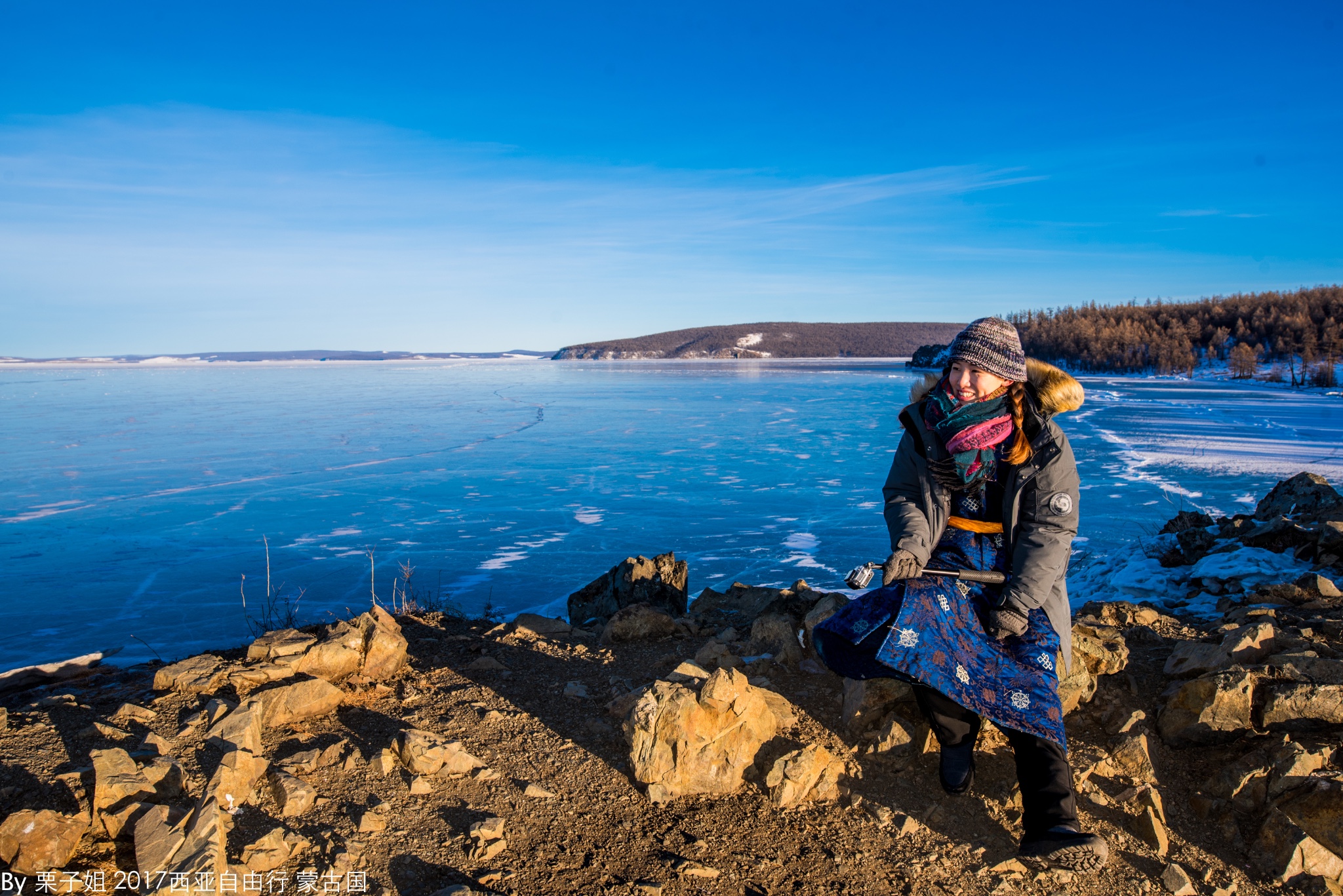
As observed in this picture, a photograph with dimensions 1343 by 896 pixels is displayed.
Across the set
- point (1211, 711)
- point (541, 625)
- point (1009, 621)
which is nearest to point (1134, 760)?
point (1211, 711)

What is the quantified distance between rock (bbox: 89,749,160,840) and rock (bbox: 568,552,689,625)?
3357mm

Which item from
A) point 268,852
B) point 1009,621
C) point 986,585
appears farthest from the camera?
point 986,585

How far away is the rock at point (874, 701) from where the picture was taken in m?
3.17

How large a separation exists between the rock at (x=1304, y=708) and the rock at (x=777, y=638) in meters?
1.93

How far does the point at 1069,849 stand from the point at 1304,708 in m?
1.24

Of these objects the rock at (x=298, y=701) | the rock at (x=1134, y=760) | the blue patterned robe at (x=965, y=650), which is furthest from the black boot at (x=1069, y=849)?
the rock at (x=298, y=701)

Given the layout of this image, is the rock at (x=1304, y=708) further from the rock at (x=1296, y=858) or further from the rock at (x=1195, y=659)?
the rock at (x=1296, y=858)

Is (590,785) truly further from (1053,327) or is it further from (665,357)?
(665,357)

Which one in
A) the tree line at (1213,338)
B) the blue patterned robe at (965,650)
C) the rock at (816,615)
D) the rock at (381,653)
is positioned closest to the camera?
the blue patterned robe at (965,650)

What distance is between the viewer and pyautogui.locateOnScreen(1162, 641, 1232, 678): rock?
324 cm

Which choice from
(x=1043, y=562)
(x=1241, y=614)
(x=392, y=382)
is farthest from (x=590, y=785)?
(x=392, y=382)

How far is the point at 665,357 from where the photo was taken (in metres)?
128

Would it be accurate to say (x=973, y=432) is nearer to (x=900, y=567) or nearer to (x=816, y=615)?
(x=900, y=567)

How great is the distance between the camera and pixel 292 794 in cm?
265
